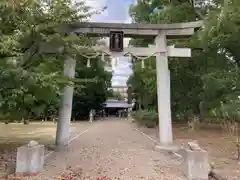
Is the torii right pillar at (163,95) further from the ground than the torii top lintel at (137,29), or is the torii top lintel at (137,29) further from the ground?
the torii top lintel at (137,29)

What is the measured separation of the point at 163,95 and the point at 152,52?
166 cm

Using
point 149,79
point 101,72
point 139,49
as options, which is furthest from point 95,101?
point 139,49

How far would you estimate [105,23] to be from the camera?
1076 cm

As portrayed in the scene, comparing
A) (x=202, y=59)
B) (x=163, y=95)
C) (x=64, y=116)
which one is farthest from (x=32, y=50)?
(x=202, y=59)

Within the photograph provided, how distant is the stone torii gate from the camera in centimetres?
1062

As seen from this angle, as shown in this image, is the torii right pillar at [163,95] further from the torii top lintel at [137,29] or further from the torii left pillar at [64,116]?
the torii left pillar at [64,116]

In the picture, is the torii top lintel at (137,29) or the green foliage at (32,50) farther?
the torii top lintel at (137,29)

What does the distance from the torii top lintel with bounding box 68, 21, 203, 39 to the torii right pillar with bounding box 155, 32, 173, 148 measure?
293mm

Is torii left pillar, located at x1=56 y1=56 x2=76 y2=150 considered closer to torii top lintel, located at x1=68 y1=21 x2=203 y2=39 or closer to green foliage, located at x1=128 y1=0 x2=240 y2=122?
torii top lintel, located at x1=68 y1=21 x2=203 y2=39

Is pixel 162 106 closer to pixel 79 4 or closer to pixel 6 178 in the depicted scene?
pixel 79 4

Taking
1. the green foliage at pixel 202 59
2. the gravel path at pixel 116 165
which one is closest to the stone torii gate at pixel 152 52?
the green foliage at pixel 202 59

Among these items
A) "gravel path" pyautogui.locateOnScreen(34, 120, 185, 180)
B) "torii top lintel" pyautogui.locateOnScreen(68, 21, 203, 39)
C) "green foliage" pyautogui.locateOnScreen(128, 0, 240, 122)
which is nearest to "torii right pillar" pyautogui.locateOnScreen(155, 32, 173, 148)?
"torii top lintel" pyautogui.locateOnScreen(68, 21, 203, 39)

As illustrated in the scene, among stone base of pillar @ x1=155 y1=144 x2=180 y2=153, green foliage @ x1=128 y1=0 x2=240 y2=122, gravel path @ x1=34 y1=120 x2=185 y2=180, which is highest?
green foliage @ x1=128 y1=0 x2=240 y2=122

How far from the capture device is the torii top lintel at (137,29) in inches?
418
